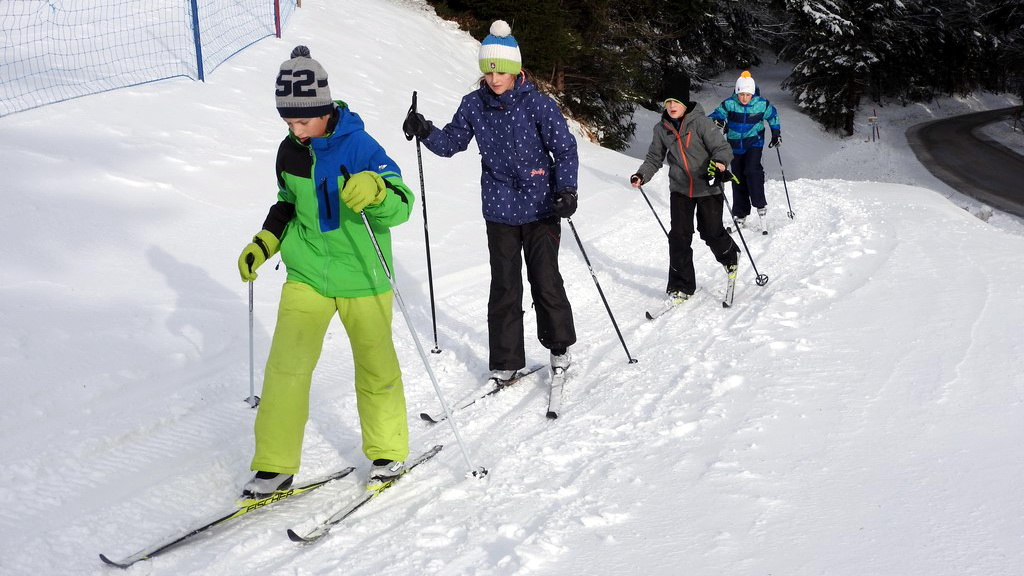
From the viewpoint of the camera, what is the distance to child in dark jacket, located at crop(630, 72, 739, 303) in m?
6.60

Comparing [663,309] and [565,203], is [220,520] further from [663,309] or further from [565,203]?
[663,309]

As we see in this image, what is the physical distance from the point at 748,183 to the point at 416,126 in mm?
5822

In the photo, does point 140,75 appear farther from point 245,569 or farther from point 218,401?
point 245,569

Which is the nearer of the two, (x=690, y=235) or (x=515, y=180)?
(x=515, y=180)

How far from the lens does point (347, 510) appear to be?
361 cm

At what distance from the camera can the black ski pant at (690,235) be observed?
22.3ft

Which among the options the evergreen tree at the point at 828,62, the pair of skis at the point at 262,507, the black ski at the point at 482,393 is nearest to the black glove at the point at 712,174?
the black ski at the point at 482,393

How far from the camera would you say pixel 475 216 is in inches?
361

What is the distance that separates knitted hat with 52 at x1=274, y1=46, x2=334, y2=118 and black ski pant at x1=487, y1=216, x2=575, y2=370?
159 centimetres

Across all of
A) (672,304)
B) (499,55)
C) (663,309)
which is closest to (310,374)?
(499,55)

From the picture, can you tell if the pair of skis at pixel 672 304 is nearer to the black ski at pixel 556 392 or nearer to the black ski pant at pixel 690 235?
the black ski pant at pixel 690 235

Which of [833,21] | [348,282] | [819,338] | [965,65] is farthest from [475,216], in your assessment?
[965,65]

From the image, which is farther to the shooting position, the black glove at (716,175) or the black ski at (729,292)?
the black ski at (729,292)

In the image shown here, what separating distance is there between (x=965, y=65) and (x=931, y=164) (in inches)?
487
